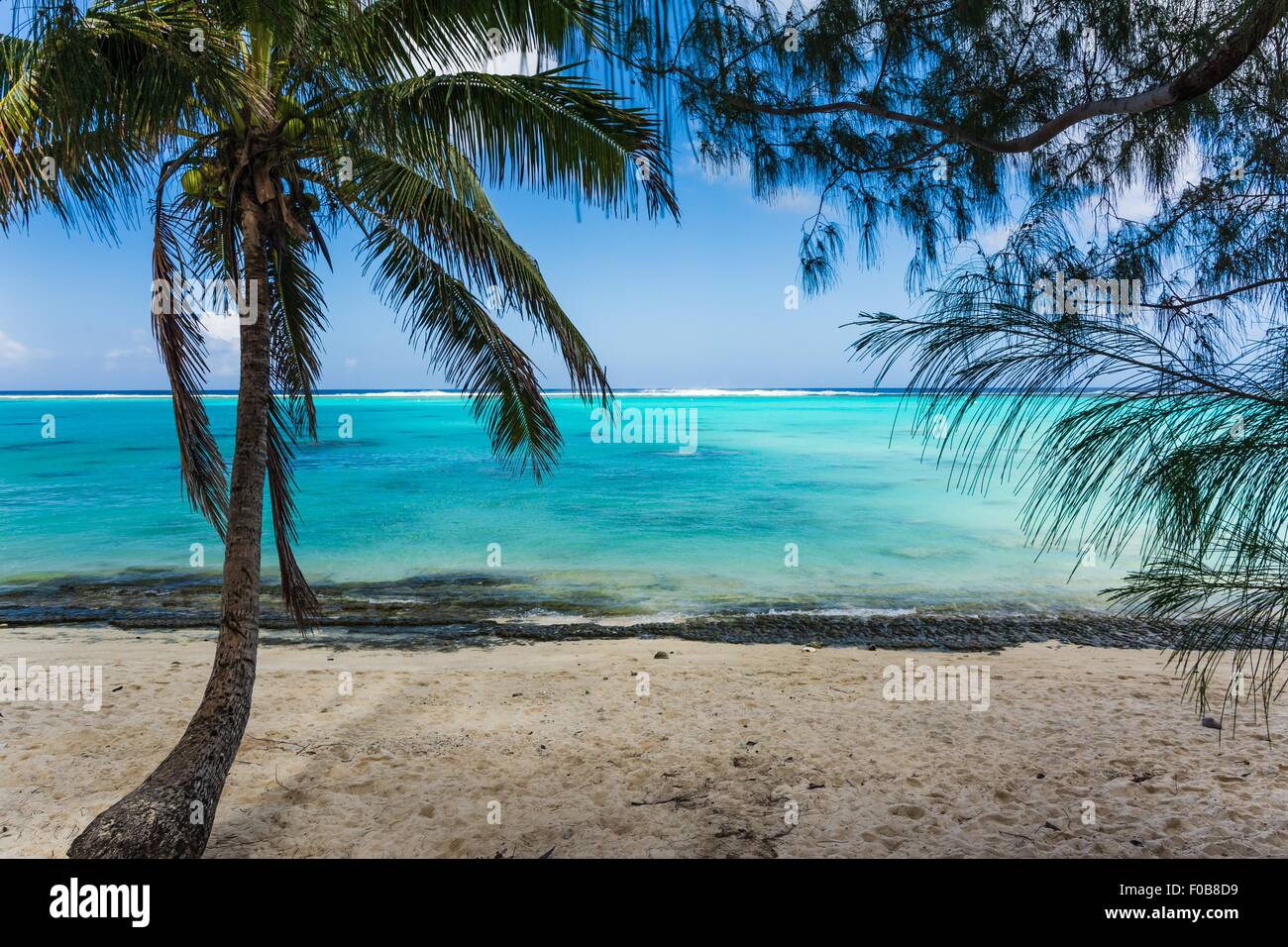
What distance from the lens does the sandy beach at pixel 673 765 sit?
157 inches

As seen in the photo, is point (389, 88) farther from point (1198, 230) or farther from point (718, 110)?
point (1198, 230)

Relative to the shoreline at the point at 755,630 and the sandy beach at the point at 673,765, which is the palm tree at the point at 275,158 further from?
the shoreline at the point at 755,630

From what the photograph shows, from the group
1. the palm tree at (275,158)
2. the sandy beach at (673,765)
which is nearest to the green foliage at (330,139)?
Result: the palm tree at (275,158)

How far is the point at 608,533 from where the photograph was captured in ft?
58.1

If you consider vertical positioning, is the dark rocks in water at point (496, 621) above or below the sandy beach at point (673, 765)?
below

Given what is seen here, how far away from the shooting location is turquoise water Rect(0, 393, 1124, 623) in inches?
483

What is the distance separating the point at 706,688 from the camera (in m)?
6.61

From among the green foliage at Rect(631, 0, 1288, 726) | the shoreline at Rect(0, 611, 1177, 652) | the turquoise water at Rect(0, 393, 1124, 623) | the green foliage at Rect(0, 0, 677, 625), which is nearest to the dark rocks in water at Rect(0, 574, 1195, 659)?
the shoreline at Rect(0, 611, 1177, 652)

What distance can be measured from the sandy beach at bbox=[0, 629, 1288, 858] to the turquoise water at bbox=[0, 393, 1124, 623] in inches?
117

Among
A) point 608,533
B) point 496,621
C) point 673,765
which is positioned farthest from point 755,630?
point 608,533

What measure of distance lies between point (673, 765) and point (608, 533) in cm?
1280

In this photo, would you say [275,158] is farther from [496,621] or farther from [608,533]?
[608,533]

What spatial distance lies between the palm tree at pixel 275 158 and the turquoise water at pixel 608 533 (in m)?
2.80

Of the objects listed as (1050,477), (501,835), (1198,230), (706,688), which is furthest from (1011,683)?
(1050,477)
